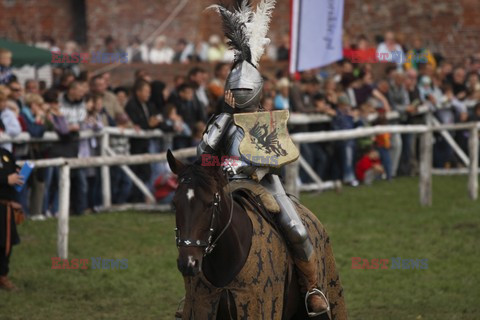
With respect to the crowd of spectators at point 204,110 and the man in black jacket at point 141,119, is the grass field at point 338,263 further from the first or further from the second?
the man in black jacket at point 141,119

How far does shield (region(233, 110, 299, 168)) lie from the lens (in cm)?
710

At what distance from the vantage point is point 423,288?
35.2 ft

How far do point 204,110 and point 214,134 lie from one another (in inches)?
378

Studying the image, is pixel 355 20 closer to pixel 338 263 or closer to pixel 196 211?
pixel 338 263

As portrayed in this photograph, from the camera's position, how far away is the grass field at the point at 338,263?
9.95m

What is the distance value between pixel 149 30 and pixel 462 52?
7.89 meters

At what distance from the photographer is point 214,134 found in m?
7.03

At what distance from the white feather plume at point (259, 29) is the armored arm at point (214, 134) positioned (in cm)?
66

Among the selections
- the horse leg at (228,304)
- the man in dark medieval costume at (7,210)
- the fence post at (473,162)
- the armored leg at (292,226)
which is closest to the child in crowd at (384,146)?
the fence post at (473,162)

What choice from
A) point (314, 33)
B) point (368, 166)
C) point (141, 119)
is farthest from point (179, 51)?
point (141, 119)

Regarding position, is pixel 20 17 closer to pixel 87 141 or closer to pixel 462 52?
pixel 462 52

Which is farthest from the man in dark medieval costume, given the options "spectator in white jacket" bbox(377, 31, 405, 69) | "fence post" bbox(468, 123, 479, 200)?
"spectator in white jacket" bbox(377, 31, 405, 69)

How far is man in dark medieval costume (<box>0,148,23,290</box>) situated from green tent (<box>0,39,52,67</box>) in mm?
6758

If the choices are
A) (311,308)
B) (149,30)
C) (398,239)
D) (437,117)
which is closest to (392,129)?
(398,239)
